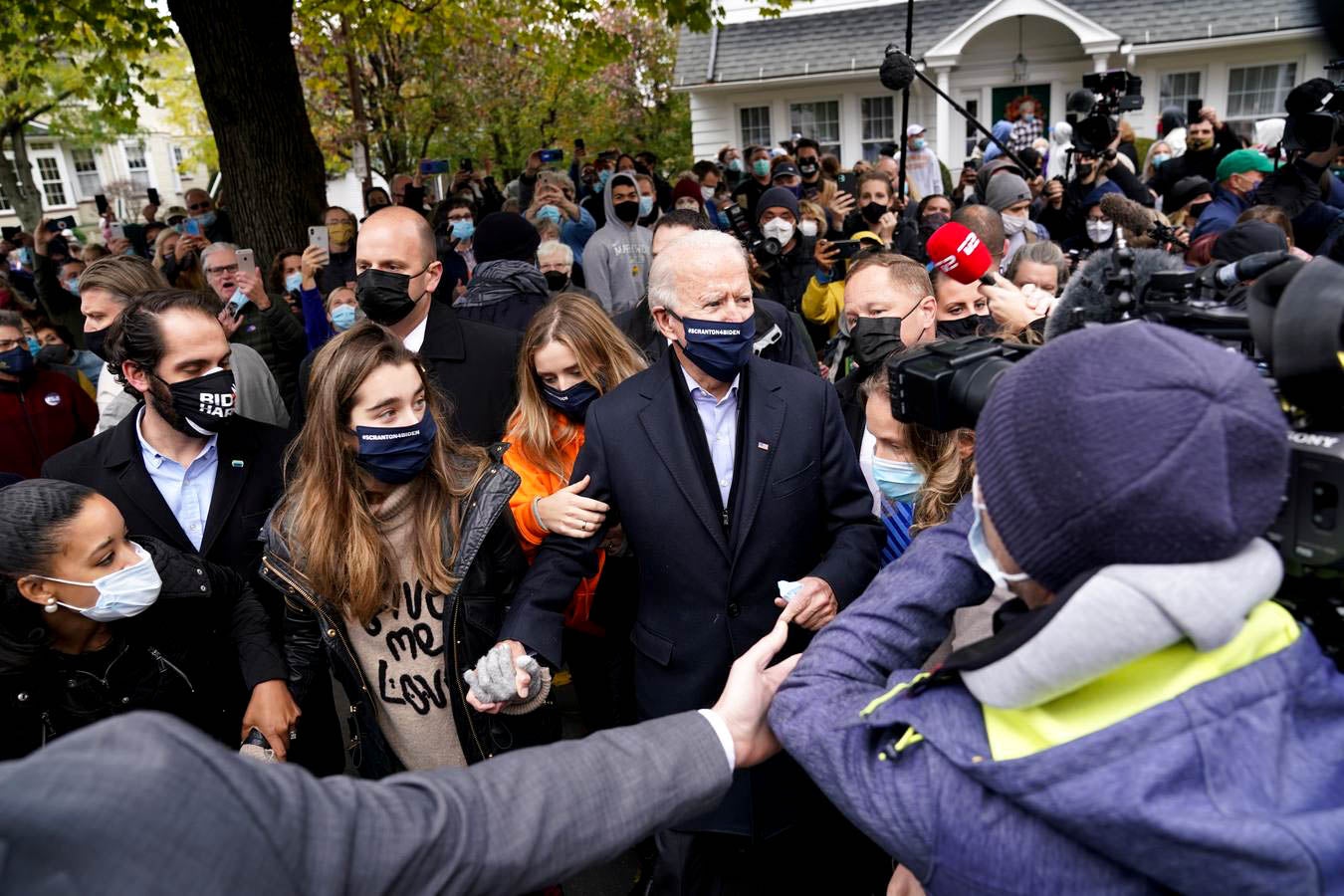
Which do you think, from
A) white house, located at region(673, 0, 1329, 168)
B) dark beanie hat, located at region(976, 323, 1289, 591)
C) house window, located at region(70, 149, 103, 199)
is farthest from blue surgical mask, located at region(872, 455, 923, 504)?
house window, located at region(70, 149, 103, 199)

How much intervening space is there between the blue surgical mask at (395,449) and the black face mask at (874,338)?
1.59 m

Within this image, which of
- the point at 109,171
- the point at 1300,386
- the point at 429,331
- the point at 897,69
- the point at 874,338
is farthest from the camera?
the point at 109,171

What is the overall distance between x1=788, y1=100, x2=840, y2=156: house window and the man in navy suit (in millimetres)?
19213

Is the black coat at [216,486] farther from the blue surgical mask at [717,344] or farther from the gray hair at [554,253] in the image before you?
the gray hair at [554,253]

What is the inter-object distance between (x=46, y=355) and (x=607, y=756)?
222 inches

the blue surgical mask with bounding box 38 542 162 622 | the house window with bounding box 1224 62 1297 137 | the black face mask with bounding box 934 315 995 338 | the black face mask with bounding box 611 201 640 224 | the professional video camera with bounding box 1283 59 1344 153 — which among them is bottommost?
the blue surgical mask with bounding box 38 542 162 622

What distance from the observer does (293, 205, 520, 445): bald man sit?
362cm

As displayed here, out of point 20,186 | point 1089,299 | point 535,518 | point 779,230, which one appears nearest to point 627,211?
point 779,230

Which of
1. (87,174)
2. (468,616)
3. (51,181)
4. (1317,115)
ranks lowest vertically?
(468,616)

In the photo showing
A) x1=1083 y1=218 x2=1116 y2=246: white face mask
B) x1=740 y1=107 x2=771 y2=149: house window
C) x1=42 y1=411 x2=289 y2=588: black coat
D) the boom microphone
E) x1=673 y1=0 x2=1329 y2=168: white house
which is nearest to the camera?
x1=42 y1=411 x2=289 y2=588: black coat

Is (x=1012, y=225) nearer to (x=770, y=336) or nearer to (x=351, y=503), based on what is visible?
(x=770, y=336)

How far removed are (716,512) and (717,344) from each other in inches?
18.8

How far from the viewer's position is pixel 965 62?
18891 millimetres

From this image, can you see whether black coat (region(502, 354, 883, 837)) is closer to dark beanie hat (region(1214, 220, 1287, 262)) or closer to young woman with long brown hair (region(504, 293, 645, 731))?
young woman with long brown hair (region(504, 293, 645, 731))
